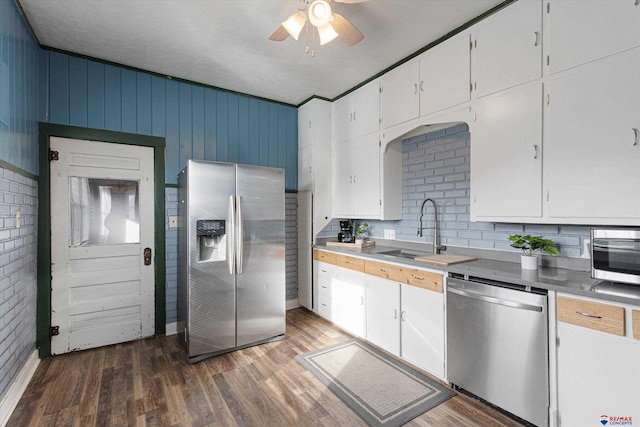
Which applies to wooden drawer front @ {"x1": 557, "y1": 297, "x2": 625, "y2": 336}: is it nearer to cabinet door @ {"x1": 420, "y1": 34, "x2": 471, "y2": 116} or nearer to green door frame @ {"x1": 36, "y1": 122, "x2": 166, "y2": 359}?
cabinet door @ {"x1": 420, "y1": 34, "x2": 471, "y2": 116}

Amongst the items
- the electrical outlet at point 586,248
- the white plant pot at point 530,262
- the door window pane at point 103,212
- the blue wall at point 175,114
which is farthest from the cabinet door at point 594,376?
the door window pane at point 103,212

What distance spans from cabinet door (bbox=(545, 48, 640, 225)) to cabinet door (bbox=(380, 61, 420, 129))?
1.13 metres

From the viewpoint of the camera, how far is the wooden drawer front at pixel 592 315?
1.47m

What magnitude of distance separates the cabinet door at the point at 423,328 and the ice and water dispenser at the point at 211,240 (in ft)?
5.52

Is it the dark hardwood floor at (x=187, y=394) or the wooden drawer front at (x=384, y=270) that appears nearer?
the dark hardwood floor at (x=187, y=394)

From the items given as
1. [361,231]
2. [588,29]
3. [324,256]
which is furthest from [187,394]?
[588,29]

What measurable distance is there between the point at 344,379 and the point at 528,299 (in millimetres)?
1434

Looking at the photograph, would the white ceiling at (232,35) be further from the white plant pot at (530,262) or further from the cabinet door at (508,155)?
the white plant pot at (530,262)

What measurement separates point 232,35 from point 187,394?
9.38ft

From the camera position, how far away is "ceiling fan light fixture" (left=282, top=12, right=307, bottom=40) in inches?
77.3

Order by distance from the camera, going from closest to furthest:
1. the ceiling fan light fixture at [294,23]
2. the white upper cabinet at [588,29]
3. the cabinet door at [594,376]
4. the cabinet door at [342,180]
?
the cabinet door at [594,376], the white upper cabinet at [588,29], the ceiling fan light fixture at [294,23], the cabinet door at [342,180]

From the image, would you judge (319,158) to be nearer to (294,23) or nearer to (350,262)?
(350,262)

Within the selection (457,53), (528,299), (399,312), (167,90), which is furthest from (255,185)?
(528,299)

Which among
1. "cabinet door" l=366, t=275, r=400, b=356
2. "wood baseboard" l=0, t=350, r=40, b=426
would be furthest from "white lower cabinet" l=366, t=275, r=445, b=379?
"wood baseboard" l=0, t=350, r=40, b=426
